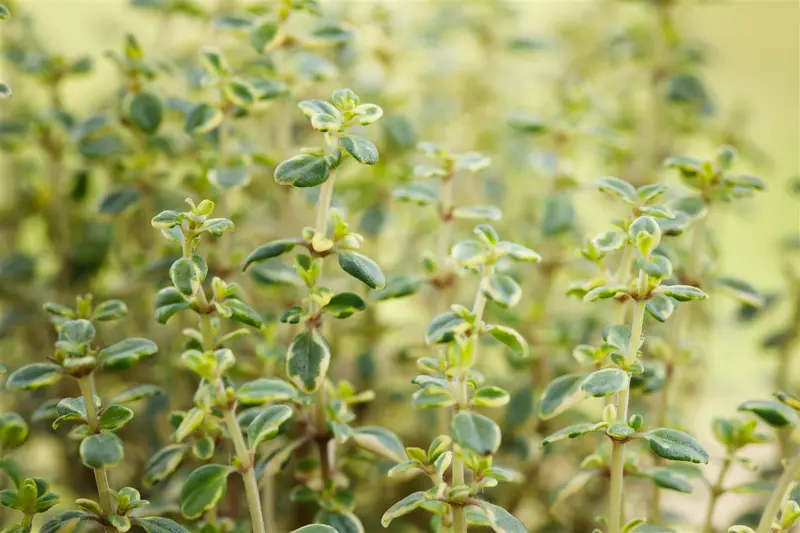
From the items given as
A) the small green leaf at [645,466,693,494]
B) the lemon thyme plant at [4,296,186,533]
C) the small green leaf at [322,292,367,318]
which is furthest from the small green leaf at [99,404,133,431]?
the small green leaf at [645,466,693,494]

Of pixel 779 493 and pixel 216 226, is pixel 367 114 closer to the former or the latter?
pixel 216 226

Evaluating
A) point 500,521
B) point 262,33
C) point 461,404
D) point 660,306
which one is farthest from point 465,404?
point 262,33

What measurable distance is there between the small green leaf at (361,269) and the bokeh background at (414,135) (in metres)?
0.36

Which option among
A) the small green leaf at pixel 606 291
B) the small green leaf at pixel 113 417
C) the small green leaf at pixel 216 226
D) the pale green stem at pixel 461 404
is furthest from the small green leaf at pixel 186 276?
the small green leaf at pixel 606 291

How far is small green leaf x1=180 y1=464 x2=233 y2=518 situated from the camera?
0.69 m

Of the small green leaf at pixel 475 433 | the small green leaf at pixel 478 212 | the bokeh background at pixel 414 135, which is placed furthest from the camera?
the bokeh background at pixel 414 135

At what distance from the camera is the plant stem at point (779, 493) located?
0.69 m

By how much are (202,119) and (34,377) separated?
1.11 ft

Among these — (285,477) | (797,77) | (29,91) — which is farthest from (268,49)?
(797,77)

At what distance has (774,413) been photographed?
753mm

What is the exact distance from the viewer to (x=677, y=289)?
0.70m

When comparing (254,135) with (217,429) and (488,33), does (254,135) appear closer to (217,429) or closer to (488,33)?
(488,33)

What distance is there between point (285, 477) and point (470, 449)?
643 millimetres

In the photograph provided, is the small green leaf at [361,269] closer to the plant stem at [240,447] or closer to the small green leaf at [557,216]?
the plant stem at [240,447]
